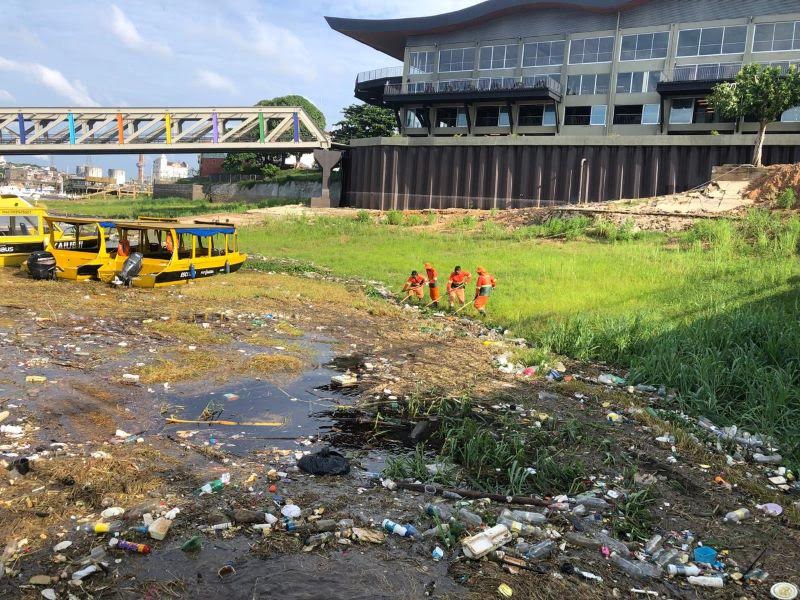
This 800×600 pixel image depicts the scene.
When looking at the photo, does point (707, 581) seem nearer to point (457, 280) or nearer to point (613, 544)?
point (613, 544)

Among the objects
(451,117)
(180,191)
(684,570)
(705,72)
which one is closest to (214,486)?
(684,570)

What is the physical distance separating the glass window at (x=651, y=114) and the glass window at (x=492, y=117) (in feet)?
29.8

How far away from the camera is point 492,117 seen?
47125 mm

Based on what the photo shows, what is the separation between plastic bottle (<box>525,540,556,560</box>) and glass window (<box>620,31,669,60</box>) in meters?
43.7

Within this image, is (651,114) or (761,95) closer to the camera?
(761,95)

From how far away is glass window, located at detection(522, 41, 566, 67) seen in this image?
45594mm

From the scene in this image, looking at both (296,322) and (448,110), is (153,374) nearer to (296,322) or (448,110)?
(296,322)

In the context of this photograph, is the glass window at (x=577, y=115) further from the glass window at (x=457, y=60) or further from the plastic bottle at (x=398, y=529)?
the plastic bottle at (x=398, y=529)

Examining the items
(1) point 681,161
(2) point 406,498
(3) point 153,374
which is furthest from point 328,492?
(1) point 681,161

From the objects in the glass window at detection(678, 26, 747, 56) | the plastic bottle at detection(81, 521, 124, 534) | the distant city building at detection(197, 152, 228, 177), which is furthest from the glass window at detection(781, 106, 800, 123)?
the distant city building at detection(197, 152, 228, 177)

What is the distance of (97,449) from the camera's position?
6.41 metres

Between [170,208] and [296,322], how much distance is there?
38423 mm

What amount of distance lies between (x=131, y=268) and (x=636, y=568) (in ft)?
46.8

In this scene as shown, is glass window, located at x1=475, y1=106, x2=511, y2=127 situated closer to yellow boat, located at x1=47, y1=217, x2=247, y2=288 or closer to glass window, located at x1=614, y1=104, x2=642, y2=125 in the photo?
glass window, located at x1=614, y1=104, x2=642, y2=125
